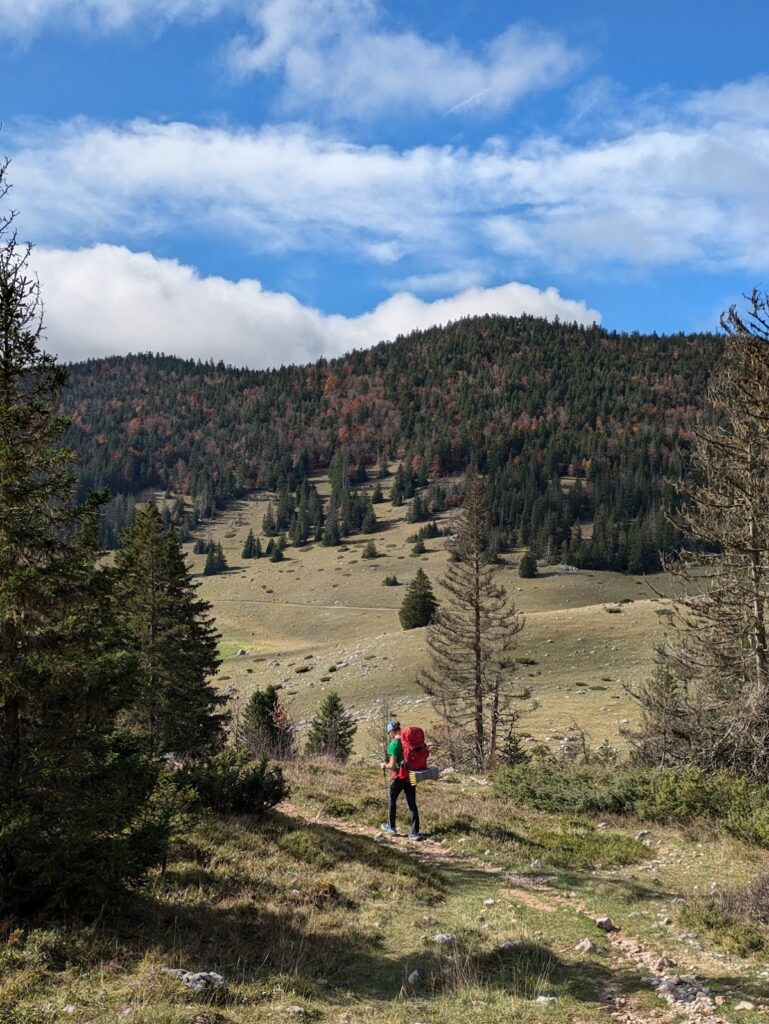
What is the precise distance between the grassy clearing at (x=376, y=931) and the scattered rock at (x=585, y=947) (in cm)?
8

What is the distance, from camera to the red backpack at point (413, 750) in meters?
12.7

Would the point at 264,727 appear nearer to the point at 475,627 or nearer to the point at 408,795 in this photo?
the point at 475,627

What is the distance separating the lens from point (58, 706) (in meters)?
7.25

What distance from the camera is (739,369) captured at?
1686 centimetres

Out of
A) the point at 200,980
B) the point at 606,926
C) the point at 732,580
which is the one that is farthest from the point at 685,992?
the point at 732,580

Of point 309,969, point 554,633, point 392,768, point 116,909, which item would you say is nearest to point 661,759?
point 392,768

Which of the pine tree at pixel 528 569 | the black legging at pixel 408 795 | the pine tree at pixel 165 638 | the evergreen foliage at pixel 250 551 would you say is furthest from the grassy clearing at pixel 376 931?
the evergreen foliage at pixel 250 551

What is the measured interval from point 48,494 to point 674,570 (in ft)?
54.4

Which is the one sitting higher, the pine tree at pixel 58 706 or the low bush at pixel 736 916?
the pine tree at pixel 58 706

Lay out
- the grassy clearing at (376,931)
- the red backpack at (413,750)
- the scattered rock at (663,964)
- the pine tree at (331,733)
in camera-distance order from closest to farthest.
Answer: the grassy clearing at (376,931) < the scattered rock at (663,964) < the red backpack at (413,750) < the pine tree at (331,733)

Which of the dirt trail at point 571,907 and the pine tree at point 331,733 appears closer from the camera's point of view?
the dirt trail at point 571,907

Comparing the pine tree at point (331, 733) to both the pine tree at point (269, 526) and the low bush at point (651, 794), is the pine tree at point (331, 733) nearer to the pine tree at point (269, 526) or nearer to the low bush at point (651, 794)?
the low bush at point (651, 794)

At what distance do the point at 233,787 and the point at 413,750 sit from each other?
11.7ft

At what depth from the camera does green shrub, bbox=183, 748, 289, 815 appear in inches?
492
